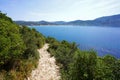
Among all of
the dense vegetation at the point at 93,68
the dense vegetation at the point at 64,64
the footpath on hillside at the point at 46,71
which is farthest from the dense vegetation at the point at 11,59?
Result: the dense vegetation at the point at 93,68

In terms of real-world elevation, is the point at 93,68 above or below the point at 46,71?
above

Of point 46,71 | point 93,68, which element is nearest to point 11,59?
point 46,71

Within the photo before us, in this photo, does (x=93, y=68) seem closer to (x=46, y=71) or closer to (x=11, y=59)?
(x=46, y=71)

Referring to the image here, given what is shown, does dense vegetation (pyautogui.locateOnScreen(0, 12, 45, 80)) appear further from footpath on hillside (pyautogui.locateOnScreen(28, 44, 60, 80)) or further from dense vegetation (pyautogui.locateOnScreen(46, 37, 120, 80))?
dense vegetation (pyautogui.locateOnScreen(46, 37, 120, 80))

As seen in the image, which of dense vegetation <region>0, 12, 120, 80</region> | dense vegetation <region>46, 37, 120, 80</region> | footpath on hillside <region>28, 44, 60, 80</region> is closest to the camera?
dense vegetation <region>46, 37, 120, 80</region>

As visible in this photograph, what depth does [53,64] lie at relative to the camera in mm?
23453

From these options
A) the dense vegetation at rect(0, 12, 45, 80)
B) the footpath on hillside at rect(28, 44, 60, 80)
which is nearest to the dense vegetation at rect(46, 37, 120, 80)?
the footpath on hillside at rect(28, 44, 60, 80)

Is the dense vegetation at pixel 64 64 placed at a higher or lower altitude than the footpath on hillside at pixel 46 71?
higher

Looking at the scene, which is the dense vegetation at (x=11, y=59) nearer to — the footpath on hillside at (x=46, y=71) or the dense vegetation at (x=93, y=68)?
the footpath on hillside at (x=46, y=71)

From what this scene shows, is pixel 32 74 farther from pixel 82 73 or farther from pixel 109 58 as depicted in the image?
pixel 109 58

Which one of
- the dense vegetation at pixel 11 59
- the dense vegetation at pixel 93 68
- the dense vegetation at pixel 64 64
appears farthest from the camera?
the dense vegetation at pixel 11 59

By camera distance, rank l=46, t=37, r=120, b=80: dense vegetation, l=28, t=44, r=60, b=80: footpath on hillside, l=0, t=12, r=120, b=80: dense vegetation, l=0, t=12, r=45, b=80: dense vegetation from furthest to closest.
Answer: l=28, t=44, r=60, b=80: footpath on hillside → l=0, t=12, r=45, b=80: dense vegetation → l=0, t=12, r=120, b=80: dense vegetation → l=46, t=37, r=120, b=80: dense vegetation

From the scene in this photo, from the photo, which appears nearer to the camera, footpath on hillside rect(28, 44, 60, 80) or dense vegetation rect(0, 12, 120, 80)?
dense vegetation rect(0, 12, 120, 80)

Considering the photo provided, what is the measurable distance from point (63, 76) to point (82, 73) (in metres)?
5.36
